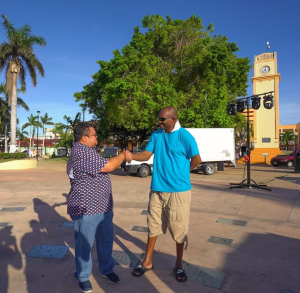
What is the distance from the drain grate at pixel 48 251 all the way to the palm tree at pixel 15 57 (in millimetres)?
20523

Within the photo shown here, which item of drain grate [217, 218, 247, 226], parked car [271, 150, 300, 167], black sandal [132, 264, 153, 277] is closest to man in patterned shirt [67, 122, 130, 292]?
black sandal [132, 264, 153, 277]

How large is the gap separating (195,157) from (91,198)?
1.20m

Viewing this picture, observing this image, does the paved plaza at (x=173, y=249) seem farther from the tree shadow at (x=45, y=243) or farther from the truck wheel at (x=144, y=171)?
the truck wheel at (x=144, y=171)

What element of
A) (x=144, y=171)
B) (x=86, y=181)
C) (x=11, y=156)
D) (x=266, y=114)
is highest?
(x=266, y=114)

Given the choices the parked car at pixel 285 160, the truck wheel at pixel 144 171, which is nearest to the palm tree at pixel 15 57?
the truck wheel at pixel 144 171

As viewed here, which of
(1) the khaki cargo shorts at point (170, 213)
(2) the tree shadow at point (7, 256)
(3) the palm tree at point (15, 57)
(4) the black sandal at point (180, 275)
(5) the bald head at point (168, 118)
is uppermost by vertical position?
(3) the palm tree at point (15, 57)

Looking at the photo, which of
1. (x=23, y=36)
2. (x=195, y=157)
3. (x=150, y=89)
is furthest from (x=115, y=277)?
(x=23, y=36)

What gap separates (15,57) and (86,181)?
79.1ft

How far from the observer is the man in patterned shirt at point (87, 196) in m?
2.59

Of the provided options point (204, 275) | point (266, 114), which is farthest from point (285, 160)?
point (204, 275)

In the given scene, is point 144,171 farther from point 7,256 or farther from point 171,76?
point 7,256

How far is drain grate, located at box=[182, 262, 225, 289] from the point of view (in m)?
2.92

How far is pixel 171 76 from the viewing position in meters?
20.2

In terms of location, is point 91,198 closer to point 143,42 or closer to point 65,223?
point 65,223
